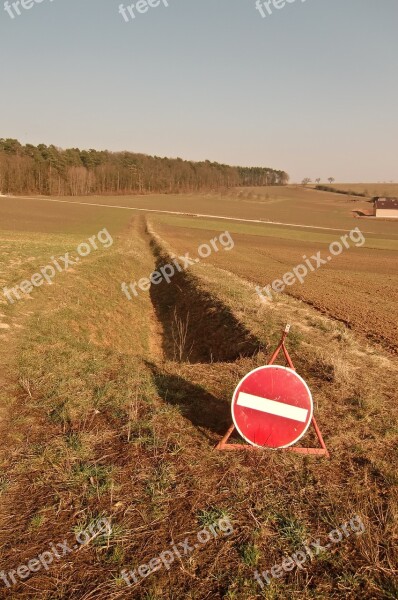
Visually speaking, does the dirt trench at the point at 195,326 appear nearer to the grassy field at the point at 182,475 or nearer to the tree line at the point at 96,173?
the grassy field at the point at 182,475

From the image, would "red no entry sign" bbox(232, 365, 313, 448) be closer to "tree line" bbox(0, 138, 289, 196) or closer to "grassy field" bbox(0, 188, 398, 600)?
"grassy field" bbox(0, 188, 398, 600)

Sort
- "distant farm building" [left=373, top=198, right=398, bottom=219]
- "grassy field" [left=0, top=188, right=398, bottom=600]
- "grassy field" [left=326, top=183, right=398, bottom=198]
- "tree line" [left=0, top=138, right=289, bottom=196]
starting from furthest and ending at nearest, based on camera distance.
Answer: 1. "grassy field" [left=326, top=183, right=398, bottom=198]
2. "tree line" [left=0, top=138, right=289, bottom=196]
3. "distant farm building" [left=373, top=198, right=398, bottom=219]
4. "grassy field" [left=0, top=188, right=398, bottom=600]

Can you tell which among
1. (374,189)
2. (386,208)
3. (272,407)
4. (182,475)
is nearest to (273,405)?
(272,407)

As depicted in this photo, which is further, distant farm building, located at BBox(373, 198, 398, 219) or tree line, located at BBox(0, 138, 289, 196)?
tree line, located at BBox(0, 138, 289, 196)

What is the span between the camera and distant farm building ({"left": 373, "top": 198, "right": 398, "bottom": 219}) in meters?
88.0

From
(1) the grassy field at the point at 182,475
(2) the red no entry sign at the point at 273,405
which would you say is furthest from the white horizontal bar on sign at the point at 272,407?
(1) the grassy field at the point at 182,475

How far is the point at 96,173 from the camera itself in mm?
135875

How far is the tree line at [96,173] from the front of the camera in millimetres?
115625

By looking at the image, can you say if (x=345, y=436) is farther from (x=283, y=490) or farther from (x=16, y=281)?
(x=16, y=281)

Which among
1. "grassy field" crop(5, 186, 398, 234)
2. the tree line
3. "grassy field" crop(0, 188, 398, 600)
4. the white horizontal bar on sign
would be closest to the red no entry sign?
the white horizontal bar on sign

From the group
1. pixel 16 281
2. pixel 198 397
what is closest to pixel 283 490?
pixel 198 397

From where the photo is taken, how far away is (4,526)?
3857 mm

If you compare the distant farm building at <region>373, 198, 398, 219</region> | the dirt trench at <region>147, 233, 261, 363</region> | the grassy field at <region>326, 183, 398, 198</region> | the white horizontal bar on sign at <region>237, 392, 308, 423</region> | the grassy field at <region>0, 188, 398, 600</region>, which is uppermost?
the grassy field at <region>326, 183, 398, 198</region>

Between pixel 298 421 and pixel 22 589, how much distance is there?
3228mm
